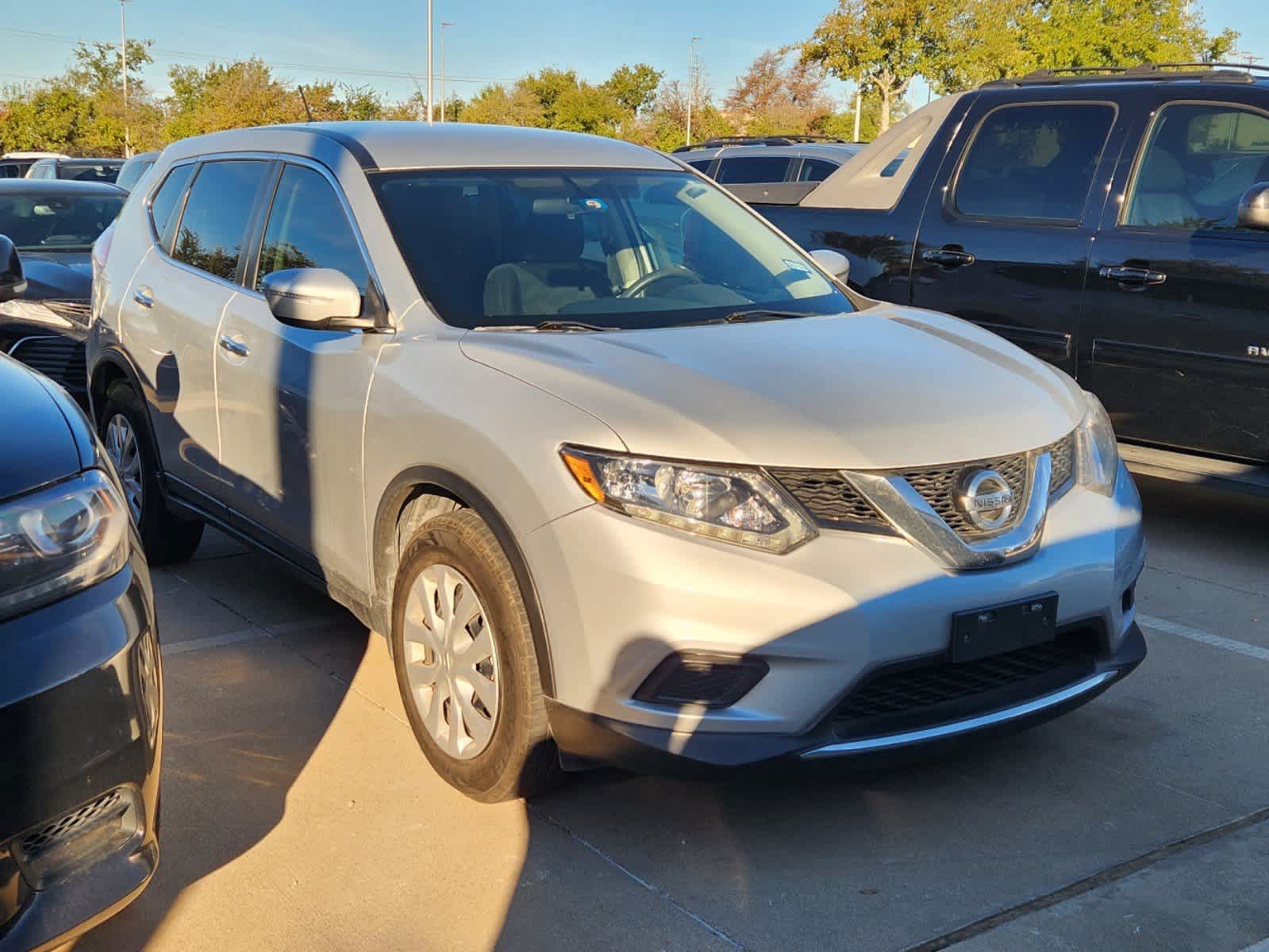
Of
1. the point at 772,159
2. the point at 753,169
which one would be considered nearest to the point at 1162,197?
the point at 772,159

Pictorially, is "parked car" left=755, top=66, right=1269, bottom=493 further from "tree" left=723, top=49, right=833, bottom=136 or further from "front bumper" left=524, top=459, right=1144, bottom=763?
"tree" left=723, top=49, right=833, bottom=136

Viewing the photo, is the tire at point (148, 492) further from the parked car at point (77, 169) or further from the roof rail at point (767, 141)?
the parked car at point (77, 169)

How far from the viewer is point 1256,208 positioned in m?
5.06

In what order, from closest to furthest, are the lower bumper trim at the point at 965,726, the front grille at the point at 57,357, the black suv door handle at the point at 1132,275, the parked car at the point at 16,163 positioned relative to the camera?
the lower bumper trim at the point at 965,726 < the black suv door handle at the point at 1132,275 < the front grille at the point at 57,357 < the parked car at the point at 16,163

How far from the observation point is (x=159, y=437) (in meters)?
5.01

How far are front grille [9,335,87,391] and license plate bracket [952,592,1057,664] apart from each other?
617 cm

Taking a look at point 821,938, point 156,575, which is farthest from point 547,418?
point 156,575

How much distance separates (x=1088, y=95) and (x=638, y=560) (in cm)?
411

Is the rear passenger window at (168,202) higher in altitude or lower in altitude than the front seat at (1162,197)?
lower

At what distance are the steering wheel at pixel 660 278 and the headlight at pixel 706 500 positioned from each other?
1131 millimetres

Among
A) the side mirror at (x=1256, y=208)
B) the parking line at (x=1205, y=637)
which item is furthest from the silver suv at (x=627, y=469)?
the side mirror at (x=1256, y=208)

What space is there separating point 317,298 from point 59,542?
1.45 metres

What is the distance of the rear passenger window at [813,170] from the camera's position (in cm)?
1253

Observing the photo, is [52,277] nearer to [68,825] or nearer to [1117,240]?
[1117,240]
